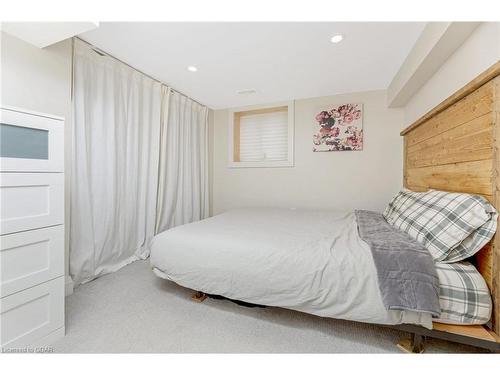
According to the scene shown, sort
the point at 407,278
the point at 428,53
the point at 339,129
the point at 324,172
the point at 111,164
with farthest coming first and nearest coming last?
the point at 324,172
the point at 339,129
the point at 111,164
the point at 428,53
the point at 407,278

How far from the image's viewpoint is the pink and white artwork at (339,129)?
9.44ft

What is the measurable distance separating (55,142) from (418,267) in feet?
6.98

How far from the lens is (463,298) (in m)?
1.06

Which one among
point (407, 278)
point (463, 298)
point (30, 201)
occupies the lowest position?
point (463, 298)

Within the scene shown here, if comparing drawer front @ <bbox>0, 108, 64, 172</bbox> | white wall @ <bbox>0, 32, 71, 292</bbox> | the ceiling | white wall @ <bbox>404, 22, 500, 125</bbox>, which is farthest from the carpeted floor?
the ceiling

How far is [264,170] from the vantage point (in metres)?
3.42

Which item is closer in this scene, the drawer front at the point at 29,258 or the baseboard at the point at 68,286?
the drawer front at the point at 29,258

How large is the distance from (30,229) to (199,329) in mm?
1134

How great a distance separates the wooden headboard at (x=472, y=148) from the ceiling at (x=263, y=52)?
725 millimetres

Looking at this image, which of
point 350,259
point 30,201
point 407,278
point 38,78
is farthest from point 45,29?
point 407,278

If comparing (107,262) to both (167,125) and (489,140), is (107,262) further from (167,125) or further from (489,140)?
(489,140)

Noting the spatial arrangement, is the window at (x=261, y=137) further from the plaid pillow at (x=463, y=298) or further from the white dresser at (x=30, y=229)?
the white dresser at (x=30, y=229)

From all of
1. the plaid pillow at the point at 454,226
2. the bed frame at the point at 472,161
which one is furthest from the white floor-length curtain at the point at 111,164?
the plaid pillow at the point at 454,226

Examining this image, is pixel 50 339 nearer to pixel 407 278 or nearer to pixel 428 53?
pixel 407 278
